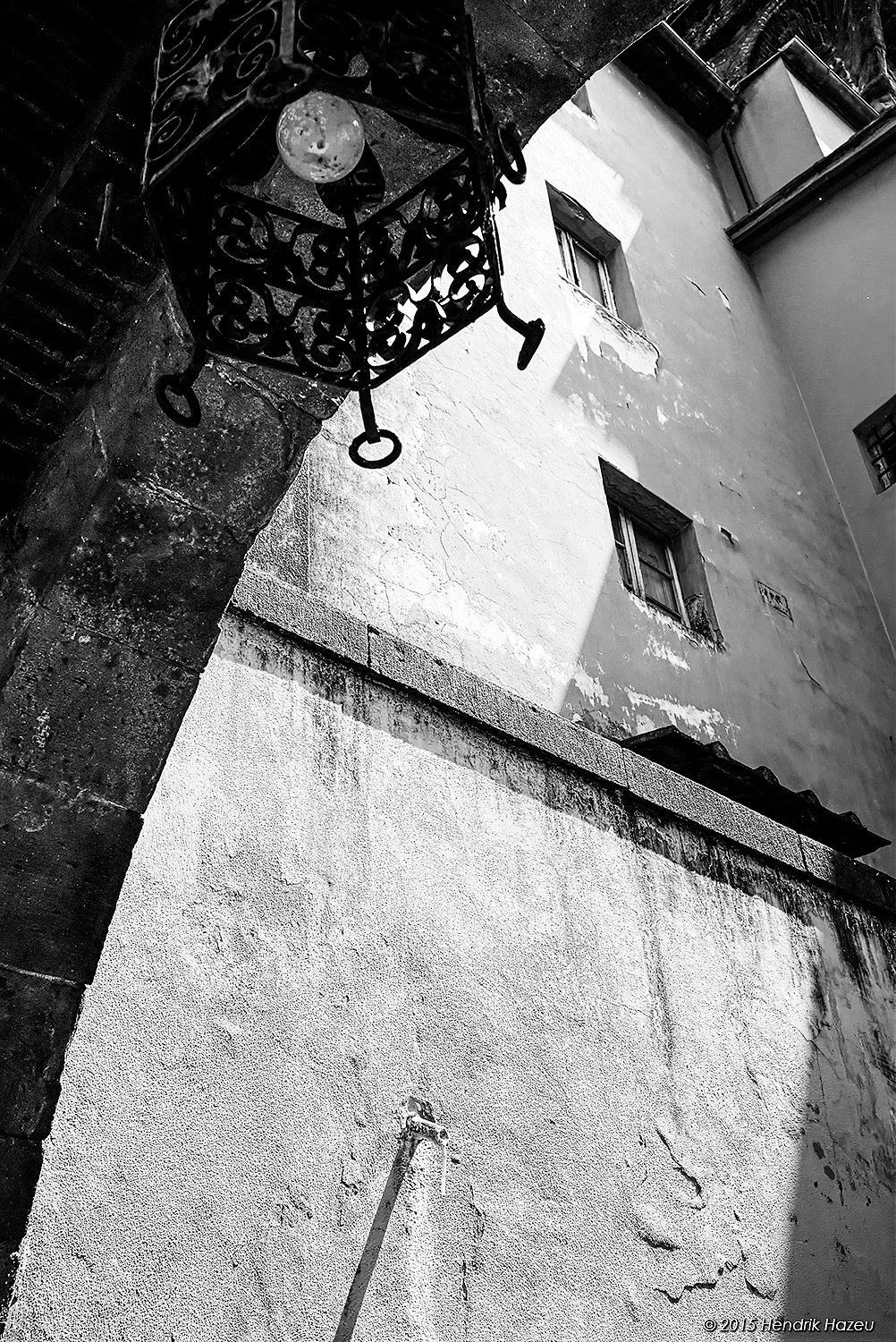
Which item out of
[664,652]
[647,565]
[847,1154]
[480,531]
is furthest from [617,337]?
[847,1154]

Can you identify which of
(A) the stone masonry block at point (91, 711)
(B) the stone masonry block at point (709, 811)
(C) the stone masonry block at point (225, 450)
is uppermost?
(C) the stone masonry block at point (225, 450)

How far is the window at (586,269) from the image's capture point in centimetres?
872

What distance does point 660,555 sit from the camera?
25.6 feet

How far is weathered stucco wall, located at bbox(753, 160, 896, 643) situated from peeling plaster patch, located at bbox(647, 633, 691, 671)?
3093 millimetres

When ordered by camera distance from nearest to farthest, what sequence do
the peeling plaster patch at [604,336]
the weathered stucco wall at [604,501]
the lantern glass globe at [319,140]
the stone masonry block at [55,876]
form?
the lantern glass globe at [319,140]
the stone masonry block at [55,876]
the weathered stucco wall at [604,501]
the peeling plaster patch at [604,336]

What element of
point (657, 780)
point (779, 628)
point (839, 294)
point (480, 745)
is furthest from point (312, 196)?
point (839, 294)

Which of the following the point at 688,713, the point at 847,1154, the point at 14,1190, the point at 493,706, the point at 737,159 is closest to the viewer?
the point at 14,1190

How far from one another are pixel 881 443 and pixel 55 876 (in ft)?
29.5

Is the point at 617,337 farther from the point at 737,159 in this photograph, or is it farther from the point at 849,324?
the point at 737,159

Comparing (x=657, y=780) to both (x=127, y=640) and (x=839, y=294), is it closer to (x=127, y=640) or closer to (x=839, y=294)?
(x=127, y=640)

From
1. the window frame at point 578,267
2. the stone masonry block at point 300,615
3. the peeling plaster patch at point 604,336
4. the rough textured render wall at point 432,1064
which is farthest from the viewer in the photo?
the window frame at point 578,267

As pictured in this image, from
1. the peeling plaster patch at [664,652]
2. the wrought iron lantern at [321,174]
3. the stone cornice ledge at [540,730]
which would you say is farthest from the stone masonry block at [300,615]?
the peeling plaster patch at [664,652]

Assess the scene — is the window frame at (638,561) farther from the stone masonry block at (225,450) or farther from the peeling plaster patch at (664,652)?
the stone masonry block at (225,450)

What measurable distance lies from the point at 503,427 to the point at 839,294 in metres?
5.27
